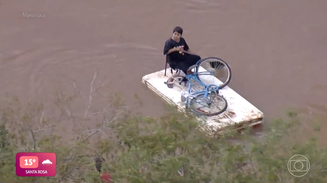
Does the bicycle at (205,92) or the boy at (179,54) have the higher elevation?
the boy at (179,54)

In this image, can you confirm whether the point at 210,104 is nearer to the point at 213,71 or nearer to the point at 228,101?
the point at 228,101

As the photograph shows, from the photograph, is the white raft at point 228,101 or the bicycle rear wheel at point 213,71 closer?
the white raft at point 228,101

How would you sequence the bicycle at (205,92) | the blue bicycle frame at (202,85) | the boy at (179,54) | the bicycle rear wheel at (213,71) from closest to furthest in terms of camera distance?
the bicycle at (205,92) → the blue bicycle frame at (202,85) → the boy at (179,54) → the bicycle rear wheel at (213,71)

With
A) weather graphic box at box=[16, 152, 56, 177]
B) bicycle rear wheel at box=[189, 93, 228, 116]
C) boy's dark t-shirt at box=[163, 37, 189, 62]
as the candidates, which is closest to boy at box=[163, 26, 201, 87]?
boy's dark t-shirt at box=[163, 37, 189, 62]

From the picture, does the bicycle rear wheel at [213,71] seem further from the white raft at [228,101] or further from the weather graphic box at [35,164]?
the weather graphic box at [35,164]

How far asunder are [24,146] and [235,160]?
238cm

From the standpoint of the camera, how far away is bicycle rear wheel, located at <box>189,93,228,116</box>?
7.73m

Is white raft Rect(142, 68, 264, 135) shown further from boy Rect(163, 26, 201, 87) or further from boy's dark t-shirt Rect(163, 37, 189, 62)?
boy's dark t-shirt Rect(163, 37, 189, 62)

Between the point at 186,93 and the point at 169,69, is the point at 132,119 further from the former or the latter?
the point at 169,69

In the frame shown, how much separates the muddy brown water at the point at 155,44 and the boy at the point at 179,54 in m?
0.72

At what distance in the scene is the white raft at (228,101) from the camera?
764 cm

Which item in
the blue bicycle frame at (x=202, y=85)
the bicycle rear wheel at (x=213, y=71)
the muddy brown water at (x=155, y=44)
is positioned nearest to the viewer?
the blue bicycle frame at (x=202, y=85)

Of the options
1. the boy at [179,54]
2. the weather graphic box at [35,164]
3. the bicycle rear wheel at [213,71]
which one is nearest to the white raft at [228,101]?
the bicycle rear wheel at [213,71]

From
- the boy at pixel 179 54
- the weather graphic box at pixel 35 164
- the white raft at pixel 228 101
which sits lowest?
the white raft at pixel 228 101
